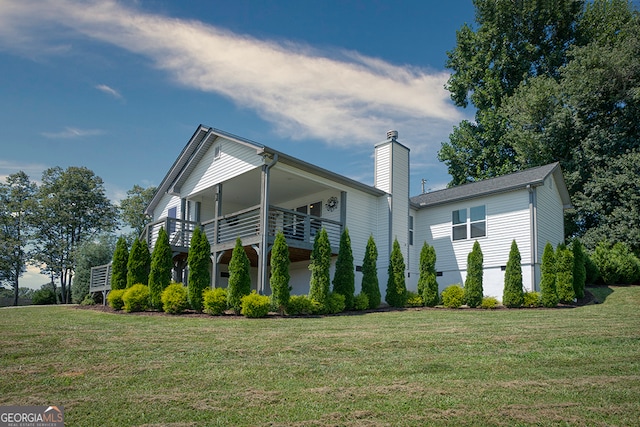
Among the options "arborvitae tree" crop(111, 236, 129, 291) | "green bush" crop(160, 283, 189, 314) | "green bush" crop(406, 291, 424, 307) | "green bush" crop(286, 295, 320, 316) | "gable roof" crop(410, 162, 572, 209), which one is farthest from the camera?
"gable roof" crop(410, 162, 572, 209)

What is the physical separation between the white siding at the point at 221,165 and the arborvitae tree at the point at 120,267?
3.60 metres

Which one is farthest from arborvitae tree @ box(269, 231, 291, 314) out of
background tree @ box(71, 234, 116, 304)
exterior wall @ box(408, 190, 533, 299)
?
background tree @ box(71, 234, 116, 304)

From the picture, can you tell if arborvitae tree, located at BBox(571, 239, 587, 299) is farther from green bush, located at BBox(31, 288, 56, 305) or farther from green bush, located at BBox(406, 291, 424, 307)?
green bush, located at BBox(31, 288, 56, 305)

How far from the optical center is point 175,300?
13109mm

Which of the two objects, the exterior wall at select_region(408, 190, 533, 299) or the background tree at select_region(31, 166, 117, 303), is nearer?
the exterior wall at select_region(408, 190, 533, 299)

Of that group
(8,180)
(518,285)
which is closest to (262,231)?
(518,285)

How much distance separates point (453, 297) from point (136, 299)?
9875 mm

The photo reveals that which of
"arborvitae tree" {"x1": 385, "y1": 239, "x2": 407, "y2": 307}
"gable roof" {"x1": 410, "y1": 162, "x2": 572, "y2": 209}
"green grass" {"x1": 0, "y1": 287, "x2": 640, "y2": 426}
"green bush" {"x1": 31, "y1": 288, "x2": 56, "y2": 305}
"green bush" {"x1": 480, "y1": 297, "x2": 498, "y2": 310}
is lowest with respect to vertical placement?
"green bush" {"x1": 31, "y1": 288, "x2": 56, "y2": 305}

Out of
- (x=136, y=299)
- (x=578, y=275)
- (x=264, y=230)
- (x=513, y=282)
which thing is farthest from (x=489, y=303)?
(x=136, y=299)

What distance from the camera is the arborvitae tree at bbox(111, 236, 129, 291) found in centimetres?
1576

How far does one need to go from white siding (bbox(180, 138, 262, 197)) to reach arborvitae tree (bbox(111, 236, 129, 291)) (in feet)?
11.8

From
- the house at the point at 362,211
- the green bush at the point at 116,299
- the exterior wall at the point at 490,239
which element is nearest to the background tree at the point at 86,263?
the house at the point at 362,211

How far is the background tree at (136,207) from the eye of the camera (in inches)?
1479

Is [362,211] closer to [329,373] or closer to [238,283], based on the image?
[238,283]
